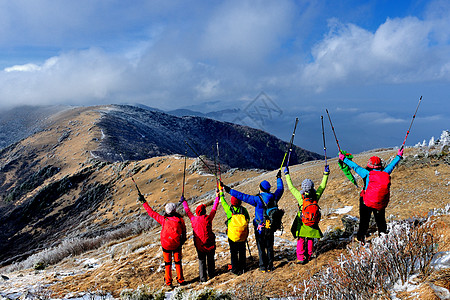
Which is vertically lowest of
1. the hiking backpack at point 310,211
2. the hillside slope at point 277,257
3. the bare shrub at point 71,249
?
the bare shrub at point 71,249

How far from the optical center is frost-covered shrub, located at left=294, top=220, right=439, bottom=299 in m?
3.56

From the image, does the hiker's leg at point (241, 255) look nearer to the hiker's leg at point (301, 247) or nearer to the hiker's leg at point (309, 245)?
the hiker's leg at point (301, 247)

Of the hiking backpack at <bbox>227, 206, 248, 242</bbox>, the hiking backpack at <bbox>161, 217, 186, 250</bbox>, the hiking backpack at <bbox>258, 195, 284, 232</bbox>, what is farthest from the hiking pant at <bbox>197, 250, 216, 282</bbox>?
the hiking backpack at <bbox>258, 195, 284, 232</bbox>

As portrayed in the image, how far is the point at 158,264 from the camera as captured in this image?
8383 mm

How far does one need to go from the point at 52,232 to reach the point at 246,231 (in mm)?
32206

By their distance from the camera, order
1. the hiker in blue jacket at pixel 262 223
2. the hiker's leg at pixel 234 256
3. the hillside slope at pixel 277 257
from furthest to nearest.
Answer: the hiker's leg at pixel 234 256 → the hiker in blue jacket at pixel 262 223 → the hillside slope at pixel 277 257

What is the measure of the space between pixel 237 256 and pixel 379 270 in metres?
3.23

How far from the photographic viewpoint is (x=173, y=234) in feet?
20.8

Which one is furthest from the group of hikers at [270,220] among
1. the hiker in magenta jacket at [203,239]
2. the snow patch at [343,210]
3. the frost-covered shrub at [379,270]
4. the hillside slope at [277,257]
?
the snow patch at [343,210]

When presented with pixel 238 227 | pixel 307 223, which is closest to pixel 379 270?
pixel 307 223

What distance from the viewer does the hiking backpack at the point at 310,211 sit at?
19.2 ft

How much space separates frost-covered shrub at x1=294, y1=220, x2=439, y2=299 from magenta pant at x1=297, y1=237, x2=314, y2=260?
6.23 feet

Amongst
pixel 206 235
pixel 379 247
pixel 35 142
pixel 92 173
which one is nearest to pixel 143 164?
pixel 92 173

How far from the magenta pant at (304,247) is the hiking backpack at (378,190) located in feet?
5.00
